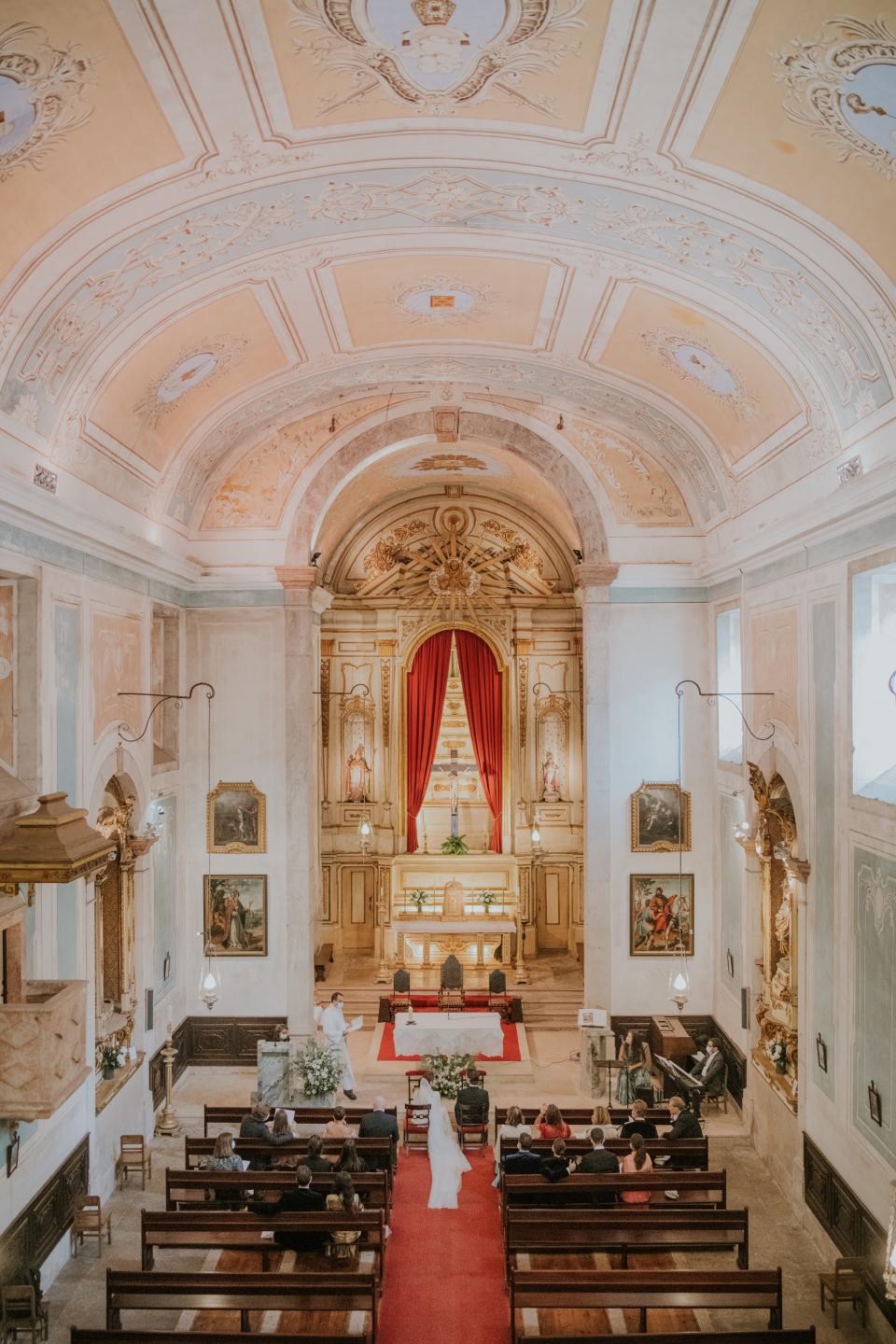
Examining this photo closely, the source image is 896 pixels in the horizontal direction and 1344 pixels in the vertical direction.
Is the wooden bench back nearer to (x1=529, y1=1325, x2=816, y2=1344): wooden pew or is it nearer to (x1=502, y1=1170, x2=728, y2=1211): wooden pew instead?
(x1=502, y1=1170, x2=728, y2=1211): wooden pew

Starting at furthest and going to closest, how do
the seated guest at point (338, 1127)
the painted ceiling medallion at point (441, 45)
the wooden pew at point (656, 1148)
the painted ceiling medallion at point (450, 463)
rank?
the painted ceiling medallion at point (450, 463), the seated guest at point (338, 1127), the wooden pew at point (656, 1148), the painted ceiling medallion at point (441, 45)

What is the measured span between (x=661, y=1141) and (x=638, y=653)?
23.9 feet

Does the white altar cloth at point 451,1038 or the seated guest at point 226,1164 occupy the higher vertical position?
the seated guest at point 226,1164

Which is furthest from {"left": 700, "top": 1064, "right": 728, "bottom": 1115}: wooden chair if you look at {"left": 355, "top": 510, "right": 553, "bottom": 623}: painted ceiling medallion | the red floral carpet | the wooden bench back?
{"left": 355, "top": 510, "right": 553, "bottom": 623}: painted ceiling medallion

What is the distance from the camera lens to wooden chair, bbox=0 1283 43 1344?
8.51m

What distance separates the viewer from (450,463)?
781 inches

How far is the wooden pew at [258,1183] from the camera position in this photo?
10211 mm

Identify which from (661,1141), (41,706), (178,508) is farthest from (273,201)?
(661,1141)

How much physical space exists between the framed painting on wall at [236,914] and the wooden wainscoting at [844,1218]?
8.52 m

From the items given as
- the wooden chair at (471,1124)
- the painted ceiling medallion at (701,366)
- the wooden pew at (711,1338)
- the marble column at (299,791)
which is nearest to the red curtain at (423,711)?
the marble column at (299,791)

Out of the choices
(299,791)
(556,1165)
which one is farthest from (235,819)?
(556,1165)

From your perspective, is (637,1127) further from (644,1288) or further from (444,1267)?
(644,1288)

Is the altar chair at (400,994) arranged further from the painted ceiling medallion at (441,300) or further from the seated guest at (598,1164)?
the painted ceiling medallion at (441,300)

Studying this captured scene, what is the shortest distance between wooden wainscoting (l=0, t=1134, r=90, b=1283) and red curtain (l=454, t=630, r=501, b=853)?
12196 mm
